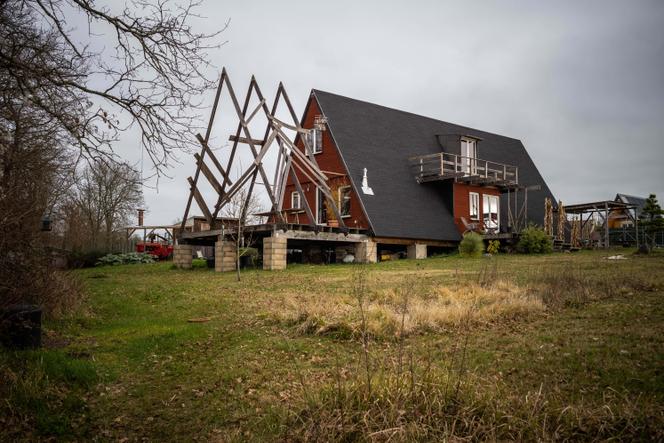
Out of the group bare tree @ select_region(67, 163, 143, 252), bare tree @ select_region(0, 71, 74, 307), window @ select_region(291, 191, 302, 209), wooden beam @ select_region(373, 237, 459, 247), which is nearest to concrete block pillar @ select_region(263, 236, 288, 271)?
wooden beam @ select_region(373, 237, 459, 247)

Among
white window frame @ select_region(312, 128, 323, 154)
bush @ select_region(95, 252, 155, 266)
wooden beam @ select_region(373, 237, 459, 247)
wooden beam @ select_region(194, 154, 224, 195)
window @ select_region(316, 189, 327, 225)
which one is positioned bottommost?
bush @ select_region(95, 252, 155, 266)

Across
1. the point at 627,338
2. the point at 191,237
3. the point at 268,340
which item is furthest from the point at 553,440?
the point at 191,237

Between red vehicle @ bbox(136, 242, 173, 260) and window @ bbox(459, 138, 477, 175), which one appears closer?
window @ bbox(459, 138, 477, 175)

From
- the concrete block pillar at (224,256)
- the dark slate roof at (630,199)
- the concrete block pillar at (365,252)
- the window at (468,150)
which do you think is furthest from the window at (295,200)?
the dark slate roof at (630,199)

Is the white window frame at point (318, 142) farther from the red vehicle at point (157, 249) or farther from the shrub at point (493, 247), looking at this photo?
the red vehicle at point (157, 249)

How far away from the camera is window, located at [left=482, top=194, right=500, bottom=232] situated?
29034 millimetres

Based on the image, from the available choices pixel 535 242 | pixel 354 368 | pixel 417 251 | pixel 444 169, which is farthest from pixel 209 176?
pixel 354 368

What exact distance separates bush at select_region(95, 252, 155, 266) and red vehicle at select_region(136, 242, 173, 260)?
8.34 feet

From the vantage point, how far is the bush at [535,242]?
24375 millimetres

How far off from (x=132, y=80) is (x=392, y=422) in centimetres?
569

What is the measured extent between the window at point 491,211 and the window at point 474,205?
1.23 ft

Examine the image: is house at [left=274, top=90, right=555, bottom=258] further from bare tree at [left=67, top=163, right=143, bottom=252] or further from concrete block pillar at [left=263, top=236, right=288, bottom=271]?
bare tree at [left=67, top=163, right=143, bottom=252]

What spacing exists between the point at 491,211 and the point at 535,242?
5.61m

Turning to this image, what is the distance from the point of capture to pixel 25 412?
217 inches
